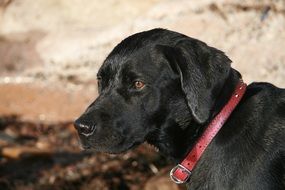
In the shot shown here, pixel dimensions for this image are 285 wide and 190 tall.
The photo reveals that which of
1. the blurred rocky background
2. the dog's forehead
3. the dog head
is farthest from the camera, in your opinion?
the blurred rocky background

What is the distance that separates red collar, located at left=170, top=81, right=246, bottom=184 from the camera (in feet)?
15.6

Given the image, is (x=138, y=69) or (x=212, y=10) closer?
(x=138, y=69)

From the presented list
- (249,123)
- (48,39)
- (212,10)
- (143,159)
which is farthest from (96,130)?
(48,39)

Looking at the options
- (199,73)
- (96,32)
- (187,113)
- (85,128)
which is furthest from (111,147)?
(96,32)

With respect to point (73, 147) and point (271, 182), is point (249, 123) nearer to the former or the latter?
point (271, 182)

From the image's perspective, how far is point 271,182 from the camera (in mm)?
4598

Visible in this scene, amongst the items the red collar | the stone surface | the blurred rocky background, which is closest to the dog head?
the red collar

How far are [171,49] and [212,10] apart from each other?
4.83m

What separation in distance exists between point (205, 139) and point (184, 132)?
0.91ft

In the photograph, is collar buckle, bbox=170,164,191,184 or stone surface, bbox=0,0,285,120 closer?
collar buckle, bbox=170,164,191,184

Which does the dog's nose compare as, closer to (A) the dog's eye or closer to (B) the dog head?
(B) the dog head

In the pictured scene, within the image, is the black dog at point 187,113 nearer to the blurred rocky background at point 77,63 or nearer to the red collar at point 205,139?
the red collar at point 205,139

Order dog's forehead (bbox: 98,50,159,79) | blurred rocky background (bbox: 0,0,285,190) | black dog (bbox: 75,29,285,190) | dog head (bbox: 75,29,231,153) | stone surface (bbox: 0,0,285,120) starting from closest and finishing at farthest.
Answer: black dog (bbox: 75,29,285,190) < dog head (bbox: 75,29,231,153) < dog's forehead (bbox: 98,50,159,79) < blurred rocky background (bbox: 0,0,285,190) < stone surface (bbox: 0,0,285,120)

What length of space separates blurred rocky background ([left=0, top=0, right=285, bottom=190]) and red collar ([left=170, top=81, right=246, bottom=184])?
2.43 m
